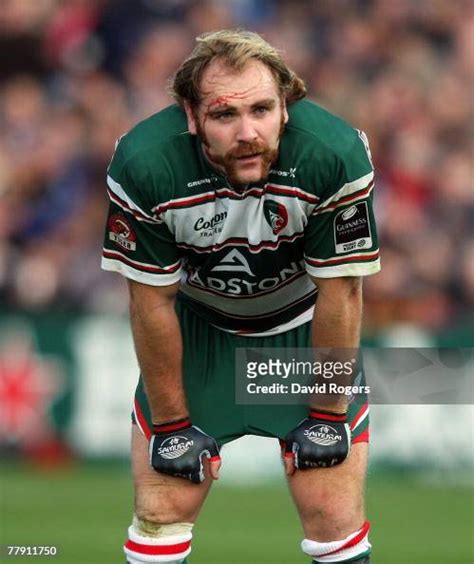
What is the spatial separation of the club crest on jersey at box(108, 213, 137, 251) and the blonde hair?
553 millimetres

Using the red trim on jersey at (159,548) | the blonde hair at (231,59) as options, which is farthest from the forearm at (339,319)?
the red trim on jersey at (159,548)

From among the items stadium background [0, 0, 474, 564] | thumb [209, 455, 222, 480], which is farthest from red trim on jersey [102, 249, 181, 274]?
stadium background [0, 0, 474, 564]

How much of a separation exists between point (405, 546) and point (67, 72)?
19.3 ft

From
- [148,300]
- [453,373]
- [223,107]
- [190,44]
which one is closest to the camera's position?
[223,107]

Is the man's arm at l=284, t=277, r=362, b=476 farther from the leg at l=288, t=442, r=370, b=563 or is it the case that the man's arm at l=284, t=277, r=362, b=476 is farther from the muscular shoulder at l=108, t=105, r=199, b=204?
the muscular shoulder at l=108, t=105, r=199, b=204

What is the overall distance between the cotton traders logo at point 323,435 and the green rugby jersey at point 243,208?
0.66 metres

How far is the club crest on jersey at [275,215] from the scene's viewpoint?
5.70 metres

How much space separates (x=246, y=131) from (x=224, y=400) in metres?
1.33

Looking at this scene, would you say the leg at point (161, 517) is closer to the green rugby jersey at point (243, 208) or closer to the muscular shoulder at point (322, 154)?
the green rugby jersey at point (243, 208)

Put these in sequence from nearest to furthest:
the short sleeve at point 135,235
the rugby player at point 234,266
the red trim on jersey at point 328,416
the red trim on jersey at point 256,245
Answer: the rugby player at point 234,266 → the short sleeve at point 135,235 → the red trim on jersey at point 256,245 → the red trim on jersey at point 328,416

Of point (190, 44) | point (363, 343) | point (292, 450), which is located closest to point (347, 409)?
point (292, 450)

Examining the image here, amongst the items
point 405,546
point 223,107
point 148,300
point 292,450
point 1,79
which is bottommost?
point 405,546

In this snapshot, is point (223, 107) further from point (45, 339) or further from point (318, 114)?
point (45, 339)

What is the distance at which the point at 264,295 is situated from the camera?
6.17m
